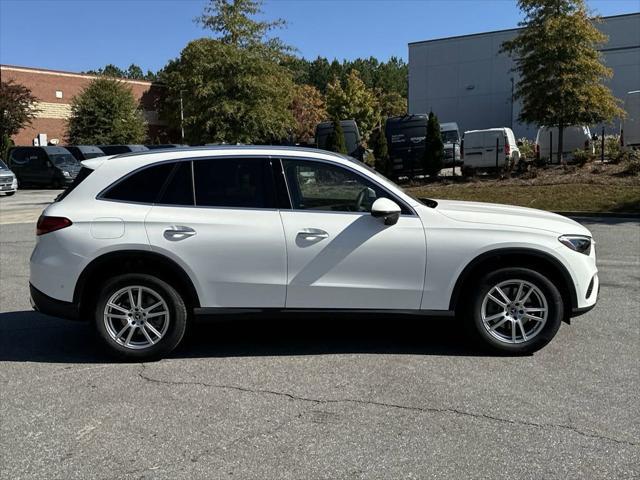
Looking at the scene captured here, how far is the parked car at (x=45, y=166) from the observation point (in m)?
27.9

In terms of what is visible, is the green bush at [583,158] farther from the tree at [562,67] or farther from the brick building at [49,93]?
the brick building at [49,93]

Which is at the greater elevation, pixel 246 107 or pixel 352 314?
pixel 246 107

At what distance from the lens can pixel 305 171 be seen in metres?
5.03

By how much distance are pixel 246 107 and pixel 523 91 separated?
12.1 m

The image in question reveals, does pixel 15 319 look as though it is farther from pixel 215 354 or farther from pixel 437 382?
pixel 437 382

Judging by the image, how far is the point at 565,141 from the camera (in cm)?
2189

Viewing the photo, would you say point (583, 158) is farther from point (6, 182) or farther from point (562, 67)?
point (6, 182)

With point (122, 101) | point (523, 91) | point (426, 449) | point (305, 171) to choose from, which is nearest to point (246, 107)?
point (523, 91)

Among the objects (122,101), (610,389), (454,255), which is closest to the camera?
(610,389)

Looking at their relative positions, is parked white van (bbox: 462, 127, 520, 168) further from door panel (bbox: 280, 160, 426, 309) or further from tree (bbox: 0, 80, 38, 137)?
tree (bbox: 0, 80, 38, 137)

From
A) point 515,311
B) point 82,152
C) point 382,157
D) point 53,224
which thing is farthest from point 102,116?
point 515,311

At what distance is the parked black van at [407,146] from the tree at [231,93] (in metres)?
7.05

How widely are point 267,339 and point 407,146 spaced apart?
59.0ft

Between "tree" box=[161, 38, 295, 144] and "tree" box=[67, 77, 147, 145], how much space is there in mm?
16136
